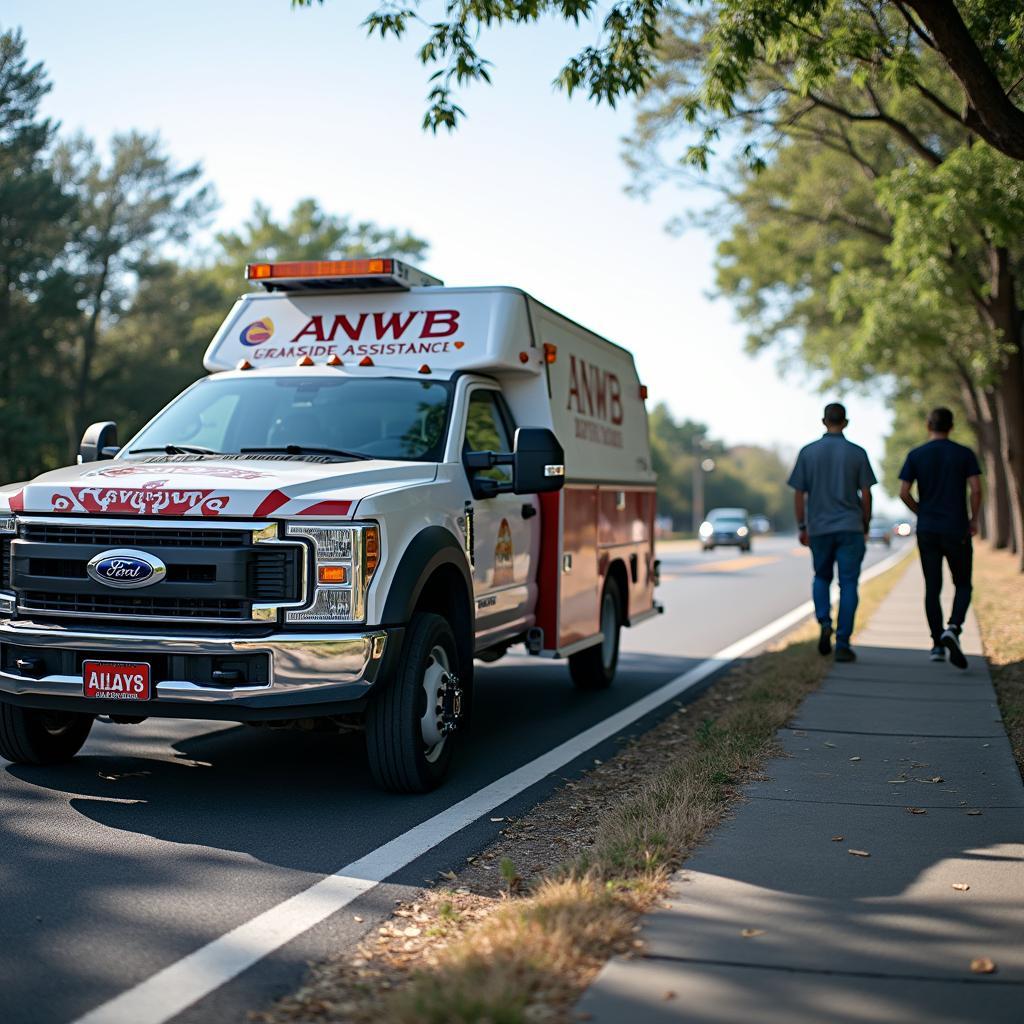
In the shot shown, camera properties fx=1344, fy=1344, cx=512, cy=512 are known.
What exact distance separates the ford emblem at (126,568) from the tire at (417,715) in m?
1.12

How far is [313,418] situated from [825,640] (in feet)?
18.8

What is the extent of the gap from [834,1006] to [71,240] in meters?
50.9

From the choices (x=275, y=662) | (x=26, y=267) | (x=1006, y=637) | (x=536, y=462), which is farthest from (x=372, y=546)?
(x=26, y=267)

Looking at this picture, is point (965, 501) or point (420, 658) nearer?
point (420, 658)

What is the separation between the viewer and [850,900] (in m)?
4.50

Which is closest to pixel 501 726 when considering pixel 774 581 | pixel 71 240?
pixel 774 581

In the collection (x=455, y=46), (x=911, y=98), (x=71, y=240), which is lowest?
(x=455, y=46)

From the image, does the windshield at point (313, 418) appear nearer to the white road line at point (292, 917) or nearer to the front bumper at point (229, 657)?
the front bumper at point (229, 657)

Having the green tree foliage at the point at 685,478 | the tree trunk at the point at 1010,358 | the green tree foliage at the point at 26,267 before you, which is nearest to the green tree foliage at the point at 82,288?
the green tree foliage at the point at 26,267

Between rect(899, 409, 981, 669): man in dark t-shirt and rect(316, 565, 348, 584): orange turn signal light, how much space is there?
5.93 metres

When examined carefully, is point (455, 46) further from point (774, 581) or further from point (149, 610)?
point (774, 581)

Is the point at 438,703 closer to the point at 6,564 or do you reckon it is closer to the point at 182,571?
the point at 182,571

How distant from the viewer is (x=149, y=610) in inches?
232

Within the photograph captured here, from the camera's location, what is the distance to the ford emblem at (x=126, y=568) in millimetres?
5812
